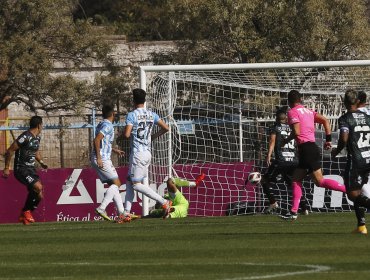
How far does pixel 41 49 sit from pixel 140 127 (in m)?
13.8

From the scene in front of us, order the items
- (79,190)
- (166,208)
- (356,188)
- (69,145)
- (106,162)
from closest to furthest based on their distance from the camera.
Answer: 1. (356,188)
2. (106,162)
3. (166,208)
4. (79,190)
5. (69,145)

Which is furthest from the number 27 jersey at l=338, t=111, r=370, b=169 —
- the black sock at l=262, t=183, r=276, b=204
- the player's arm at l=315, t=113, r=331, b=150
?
the black sock at l=262, t=183, r=276, b=204

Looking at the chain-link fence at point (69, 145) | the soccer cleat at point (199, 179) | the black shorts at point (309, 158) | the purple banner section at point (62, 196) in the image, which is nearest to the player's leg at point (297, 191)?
the black shorts at point (309, 158)

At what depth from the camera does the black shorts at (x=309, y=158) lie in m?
17.9

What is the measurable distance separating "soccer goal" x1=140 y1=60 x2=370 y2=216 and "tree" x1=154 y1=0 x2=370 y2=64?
8.53 metres

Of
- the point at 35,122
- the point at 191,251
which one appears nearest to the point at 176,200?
the point at 35,122

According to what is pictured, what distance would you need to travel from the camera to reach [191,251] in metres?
13.4

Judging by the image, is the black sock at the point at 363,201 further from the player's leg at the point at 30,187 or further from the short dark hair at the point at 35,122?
the player's leg at the point at 30,187

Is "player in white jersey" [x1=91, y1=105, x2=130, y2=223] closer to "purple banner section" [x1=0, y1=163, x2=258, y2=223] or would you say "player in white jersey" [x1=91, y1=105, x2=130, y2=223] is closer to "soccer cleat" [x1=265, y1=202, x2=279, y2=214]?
"soccer cleat" [x1=265, y1=202, x2=279, y2=214]

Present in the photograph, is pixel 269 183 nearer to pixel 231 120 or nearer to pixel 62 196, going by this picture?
pixel 231 120

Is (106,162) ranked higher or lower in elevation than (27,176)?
higher

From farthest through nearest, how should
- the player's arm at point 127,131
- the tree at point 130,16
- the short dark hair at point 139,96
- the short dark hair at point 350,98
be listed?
the tree at point 130,16 → the short dark hair at point 139,96 → the player's arm at point 127,131 → the short dark hair at point 350,98

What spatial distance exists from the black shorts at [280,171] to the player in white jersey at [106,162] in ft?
12.0

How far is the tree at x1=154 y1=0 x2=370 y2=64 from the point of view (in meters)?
35.8
